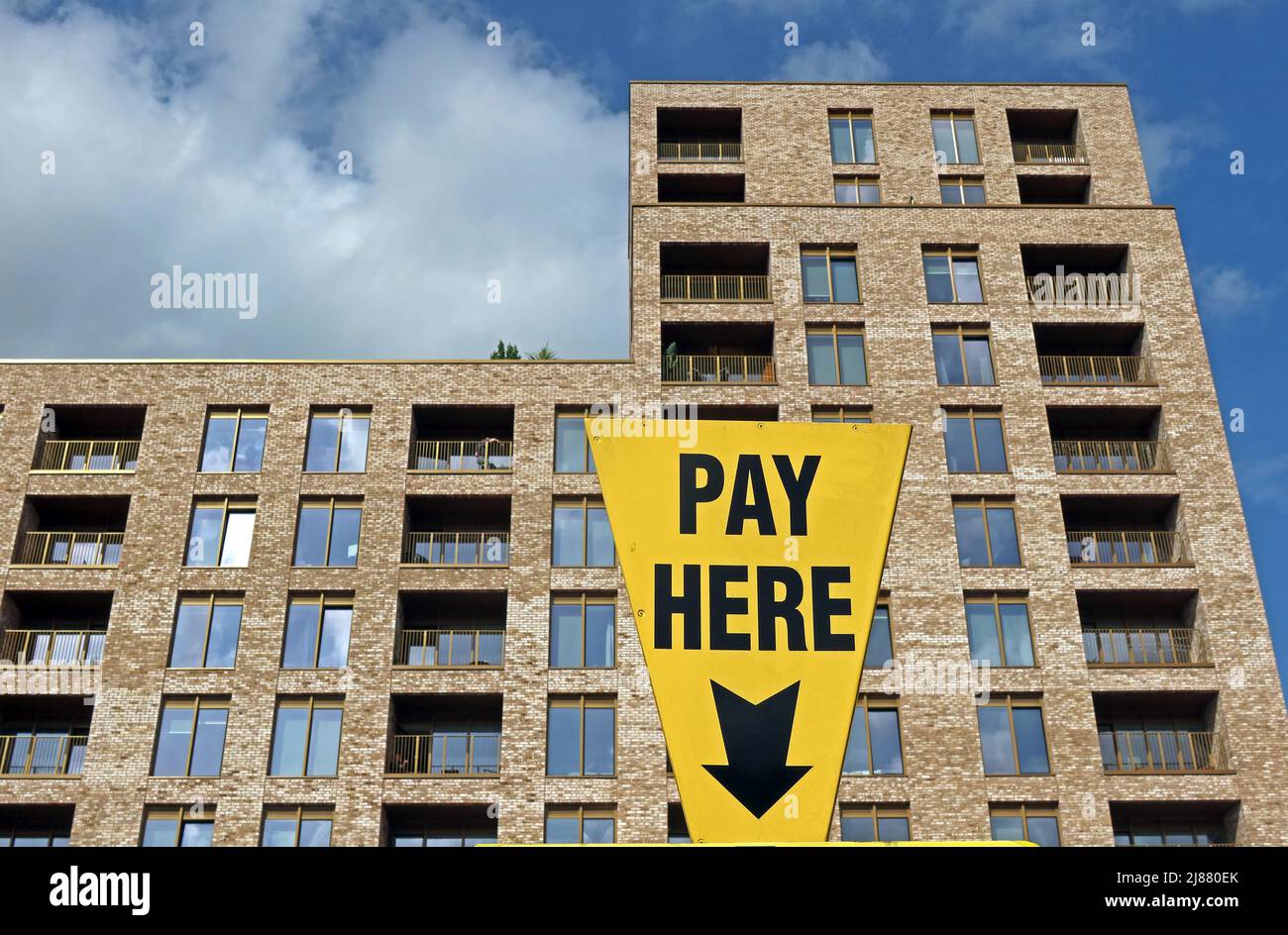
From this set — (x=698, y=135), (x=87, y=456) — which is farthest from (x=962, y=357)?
(x=87, y=456)

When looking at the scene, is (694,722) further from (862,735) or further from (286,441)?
(286,441)

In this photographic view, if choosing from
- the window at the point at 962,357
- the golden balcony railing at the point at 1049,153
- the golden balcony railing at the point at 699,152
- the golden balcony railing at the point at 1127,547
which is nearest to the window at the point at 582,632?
the window at the point at 962,357

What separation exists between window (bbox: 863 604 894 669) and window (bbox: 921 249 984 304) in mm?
11821

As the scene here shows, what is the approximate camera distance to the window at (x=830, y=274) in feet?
144

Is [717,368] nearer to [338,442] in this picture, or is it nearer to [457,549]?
[457,549]

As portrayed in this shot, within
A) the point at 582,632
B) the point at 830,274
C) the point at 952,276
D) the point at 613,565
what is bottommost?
the point at 582,632

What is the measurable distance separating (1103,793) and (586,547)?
16.6 metres

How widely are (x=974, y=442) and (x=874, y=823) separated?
13.0 metres

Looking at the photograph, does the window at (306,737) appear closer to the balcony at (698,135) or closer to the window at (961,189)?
the balcony at (698,135)

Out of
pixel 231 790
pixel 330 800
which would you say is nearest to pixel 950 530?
pixel 330 800

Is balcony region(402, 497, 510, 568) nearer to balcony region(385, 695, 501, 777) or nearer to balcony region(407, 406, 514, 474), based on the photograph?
balcony region(407, 406, 514, 474)

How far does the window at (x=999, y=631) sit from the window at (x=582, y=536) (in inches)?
438

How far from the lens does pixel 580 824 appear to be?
35.4 metres

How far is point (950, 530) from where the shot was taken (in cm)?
3916
